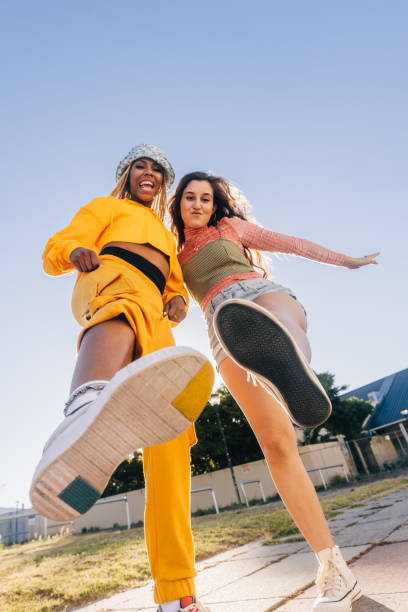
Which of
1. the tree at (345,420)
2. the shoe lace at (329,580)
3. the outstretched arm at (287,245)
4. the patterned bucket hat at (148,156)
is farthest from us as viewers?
the tree at (345,420)

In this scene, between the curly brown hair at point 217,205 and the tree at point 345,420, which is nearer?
the curly brown hair at point 217,205

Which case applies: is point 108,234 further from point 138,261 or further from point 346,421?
point 346,421

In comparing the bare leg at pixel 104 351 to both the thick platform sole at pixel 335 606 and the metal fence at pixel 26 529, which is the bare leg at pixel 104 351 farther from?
the metal fence at pixel 26 529

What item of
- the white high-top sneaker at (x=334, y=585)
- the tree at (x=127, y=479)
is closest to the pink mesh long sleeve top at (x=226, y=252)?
the white high-top sneaker at (x=334, y=585)

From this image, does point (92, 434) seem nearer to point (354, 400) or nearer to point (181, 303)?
point (181, 303)

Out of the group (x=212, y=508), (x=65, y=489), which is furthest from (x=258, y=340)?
(x=212, y=508)

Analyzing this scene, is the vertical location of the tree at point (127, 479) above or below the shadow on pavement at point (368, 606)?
above

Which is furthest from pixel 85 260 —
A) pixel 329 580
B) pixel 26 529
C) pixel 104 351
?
pixel 26 529

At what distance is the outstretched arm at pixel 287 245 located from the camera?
206cm

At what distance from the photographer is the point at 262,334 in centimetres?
132

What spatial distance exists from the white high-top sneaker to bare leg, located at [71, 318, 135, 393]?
3.07 ft

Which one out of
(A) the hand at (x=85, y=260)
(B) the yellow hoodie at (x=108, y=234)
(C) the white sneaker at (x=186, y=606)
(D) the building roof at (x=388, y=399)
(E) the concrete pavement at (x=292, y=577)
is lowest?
(E) the concrete pavement at (x=292, y=577)

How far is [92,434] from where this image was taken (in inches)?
34.4

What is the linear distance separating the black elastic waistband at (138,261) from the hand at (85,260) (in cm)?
12
